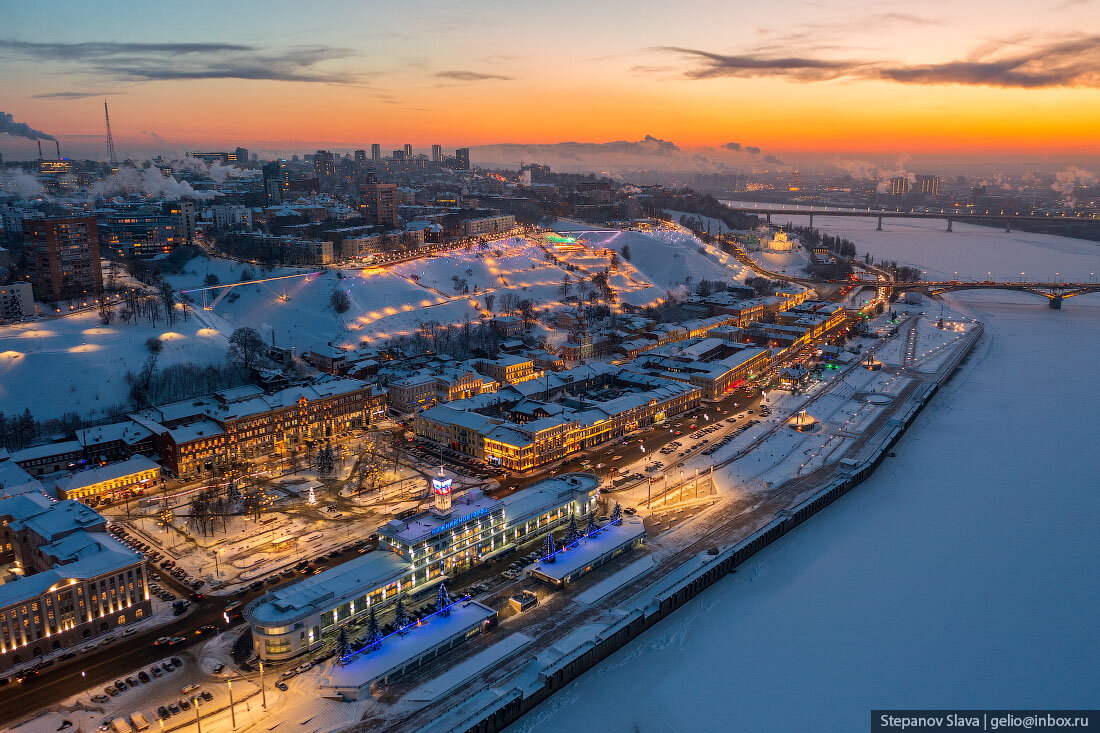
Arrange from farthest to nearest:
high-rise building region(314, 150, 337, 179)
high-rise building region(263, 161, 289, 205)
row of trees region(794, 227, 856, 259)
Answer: high-rise building region(314, 150, 337, 179) → row of trees region(794, 227, 856, 259) → high-rise building region(263, 161, 289, 205)

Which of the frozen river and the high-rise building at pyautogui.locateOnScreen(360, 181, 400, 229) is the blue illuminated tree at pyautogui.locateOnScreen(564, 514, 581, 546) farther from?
the high-rise building at pyautogui.locateOnScreen(360, 181, 400, 229)

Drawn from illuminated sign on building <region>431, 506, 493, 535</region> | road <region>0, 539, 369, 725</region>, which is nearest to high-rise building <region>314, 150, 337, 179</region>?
illuminated sign on building <region>431, 506, 493, 535</region>

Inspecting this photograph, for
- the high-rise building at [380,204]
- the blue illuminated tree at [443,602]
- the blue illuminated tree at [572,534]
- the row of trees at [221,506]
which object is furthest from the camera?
the high-rise building at [380,204]

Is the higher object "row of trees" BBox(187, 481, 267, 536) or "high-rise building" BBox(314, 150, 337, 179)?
"high-rise building" BBox(314, 150, 337, 179)

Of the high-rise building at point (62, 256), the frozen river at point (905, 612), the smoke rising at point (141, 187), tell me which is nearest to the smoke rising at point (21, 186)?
the smoke rising at point (141, 187)

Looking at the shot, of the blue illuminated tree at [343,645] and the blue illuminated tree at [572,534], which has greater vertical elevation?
the blue illuminated tree at [572,534]

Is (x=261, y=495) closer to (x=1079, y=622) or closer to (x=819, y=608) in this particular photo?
(x=819, y=608)

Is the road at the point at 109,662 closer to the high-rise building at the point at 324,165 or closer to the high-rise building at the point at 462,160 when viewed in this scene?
the high-rise building at the point at 324,165
